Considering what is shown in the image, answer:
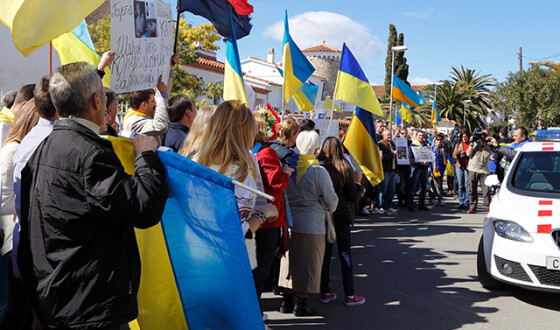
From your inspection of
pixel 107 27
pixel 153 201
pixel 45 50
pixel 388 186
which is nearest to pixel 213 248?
pixel 153 201

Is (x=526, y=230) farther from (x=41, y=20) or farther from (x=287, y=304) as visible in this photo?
(x=41, y=20)

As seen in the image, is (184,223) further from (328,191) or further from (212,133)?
(328,191)

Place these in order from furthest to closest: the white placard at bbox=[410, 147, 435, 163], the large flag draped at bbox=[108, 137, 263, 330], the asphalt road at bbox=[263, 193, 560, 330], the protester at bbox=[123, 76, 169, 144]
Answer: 1. the white placard at bbox=[410, 147, 435, 163]
2. the asphalt road at bbox=[263, 193, 560, 330]
3. the protester at bbox=[123, 76, 169, 144]
4. the large flag draped at bbox=[108, 137, 263, 330]

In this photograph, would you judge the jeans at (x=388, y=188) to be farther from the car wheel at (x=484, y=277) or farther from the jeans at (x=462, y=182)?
the car wheel at (x=484, y=277)

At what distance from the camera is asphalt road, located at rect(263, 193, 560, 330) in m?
5.16

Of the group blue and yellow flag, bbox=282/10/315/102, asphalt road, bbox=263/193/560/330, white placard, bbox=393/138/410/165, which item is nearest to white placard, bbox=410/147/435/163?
white placard, bbox=393/138/410/165

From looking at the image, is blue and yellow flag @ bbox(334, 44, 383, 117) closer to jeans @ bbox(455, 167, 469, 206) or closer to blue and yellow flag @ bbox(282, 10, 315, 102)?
blue and yellow flag @ bbox(282, 10, 315, 102)

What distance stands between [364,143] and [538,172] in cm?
281

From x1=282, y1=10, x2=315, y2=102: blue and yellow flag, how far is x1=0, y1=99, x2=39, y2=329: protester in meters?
5.74

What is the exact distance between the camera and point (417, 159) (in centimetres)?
1355

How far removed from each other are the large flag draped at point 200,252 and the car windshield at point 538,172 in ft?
16.0

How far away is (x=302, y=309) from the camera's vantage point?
17.5ft

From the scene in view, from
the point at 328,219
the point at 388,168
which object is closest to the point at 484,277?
the point at 328,219

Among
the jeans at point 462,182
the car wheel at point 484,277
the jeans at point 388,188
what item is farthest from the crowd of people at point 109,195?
the jeans at point 462,182
